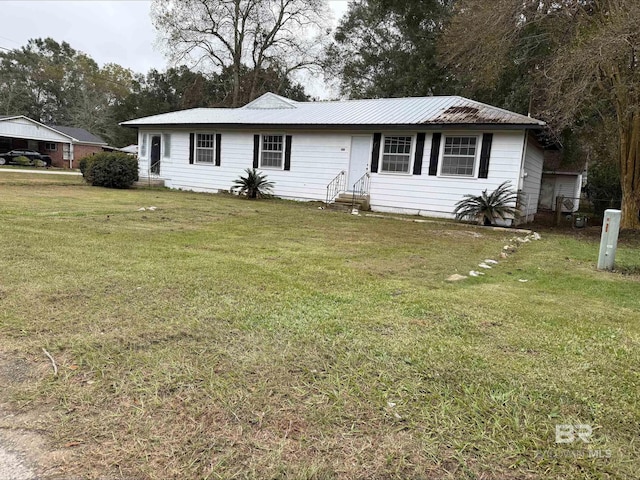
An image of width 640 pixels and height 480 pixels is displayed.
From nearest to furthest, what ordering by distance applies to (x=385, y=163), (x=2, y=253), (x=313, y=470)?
(x=313, y=470), (x=2, y=253), (x=385, y=163)

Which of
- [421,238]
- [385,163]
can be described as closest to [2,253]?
[421,238]

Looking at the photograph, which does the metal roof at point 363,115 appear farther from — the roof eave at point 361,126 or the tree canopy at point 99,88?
the tree canopy at point 99,88

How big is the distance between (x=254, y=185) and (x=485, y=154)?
768cm

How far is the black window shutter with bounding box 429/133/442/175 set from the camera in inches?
478

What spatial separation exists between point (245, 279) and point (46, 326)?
176cm

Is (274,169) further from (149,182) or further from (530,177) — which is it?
(530,177)

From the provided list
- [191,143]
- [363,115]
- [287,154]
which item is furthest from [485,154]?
[191,143]

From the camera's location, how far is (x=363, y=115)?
13938 mm

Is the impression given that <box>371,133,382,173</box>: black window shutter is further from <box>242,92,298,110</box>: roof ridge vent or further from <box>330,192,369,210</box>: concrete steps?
<box>242,92,298,110</box>: roof ridge vent

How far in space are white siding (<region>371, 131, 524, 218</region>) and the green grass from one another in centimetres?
674

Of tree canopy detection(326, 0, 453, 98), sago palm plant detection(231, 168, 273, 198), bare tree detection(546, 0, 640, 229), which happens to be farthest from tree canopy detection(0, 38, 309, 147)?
bare tree detection(546, 0, 640, 229)

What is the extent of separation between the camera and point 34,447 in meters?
1.68

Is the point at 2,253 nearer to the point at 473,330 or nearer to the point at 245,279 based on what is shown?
the point at 245,279

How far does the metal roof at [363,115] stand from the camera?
1161 centimetres
